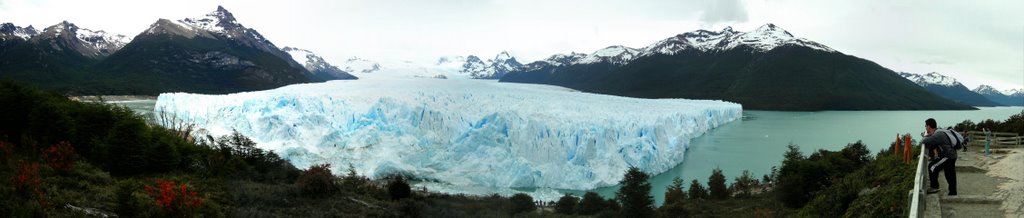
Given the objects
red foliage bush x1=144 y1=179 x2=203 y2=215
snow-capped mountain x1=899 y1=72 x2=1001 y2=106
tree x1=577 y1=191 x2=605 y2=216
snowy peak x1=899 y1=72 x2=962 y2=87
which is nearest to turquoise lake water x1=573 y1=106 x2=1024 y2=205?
tree x1=577 y1=191 x2=605 y2=216

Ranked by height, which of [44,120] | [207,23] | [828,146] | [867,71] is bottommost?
[828,146]

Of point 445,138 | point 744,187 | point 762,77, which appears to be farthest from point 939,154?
point 762,77

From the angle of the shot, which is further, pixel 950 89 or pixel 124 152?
pixel 950 89

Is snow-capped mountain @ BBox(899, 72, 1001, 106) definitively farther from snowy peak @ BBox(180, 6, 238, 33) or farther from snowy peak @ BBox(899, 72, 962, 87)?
snowy peak @ BBox(180, 6, 238, 33)

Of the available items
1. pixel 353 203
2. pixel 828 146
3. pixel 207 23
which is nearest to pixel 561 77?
pixel 207 23

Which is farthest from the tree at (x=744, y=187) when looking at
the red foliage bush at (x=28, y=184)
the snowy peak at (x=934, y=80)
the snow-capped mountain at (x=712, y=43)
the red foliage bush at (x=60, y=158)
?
the snowy peak at (x=934, y=80)

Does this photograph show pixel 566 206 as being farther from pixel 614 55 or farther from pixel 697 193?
pixel 614 55

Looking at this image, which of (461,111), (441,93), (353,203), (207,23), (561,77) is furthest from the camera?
(561,77)

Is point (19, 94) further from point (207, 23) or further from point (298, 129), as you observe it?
point (207, 23)
